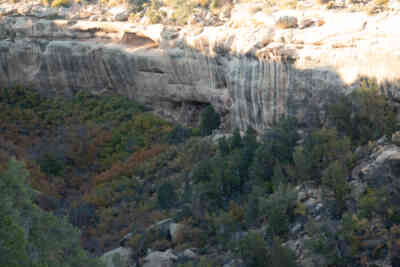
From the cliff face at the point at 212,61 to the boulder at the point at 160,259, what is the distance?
22.5ft

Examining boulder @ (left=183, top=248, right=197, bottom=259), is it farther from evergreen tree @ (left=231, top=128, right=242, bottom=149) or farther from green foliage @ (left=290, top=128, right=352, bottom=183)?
evergreen tree @ (left=231, top=128, right=242, bottom=149)

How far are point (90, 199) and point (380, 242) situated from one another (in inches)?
518

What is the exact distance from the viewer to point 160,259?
13.7 metres

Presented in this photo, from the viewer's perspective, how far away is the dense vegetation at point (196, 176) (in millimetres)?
11633

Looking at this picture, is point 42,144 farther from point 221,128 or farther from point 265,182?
point 265,182

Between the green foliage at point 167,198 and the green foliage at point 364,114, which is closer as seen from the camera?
the green foliage at point 364,114

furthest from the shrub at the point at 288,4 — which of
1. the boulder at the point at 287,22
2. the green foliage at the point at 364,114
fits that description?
the green foliage at the point at 364,114

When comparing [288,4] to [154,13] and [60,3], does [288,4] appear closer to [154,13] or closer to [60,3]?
[154,13]

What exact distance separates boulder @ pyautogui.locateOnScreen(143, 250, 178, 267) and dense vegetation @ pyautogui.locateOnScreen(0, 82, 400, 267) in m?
0.49

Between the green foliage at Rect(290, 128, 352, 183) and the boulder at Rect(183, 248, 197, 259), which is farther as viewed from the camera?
the green foliage at Rect(290, 128, 352, 183)

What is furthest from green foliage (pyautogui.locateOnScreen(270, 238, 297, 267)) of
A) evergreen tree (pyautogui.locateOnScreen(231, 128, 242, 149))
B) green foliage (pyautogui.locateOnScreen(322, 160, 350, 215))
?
evergreen tree (pyautogui.locateOnScreen(231, 128, 242, 149))

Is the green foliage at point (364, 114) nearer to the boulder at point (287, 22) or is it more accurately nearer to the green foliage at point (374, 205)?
the green foliage at point (374, 205)

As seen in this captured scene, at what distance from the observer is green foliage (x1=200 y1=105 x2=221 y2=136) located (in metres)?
24.7

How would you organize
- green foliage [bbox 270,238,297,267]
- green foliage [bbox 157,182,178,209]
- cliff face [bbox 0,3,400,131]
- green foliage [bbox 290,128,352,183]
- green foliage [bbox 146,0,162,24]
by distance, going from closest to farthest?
1. green foliage [bbox 270,238,297,267]
2. green foliage [bbox 290,128,352,183]
3. cliff face [bbox 0,3,400,131]
4. green foliage [bbox 157,182,178,209]
5. green foliage [bbox 146,0,162,24]
